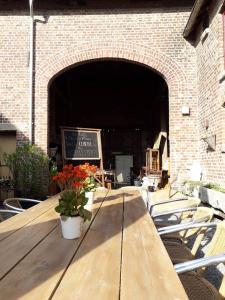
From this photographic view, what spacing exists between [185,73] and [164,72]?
0.48 m

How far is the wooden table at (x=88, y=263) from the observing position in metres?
1.19

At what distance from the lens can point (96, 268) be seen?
1.44 m

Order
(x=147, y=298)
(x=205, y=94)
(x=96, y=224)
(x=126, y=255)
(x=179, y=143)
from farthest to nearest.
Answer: (x=179, y=143), (x=205, y=94), (x=96, y=224), (x=126, y=255), (x=147, y=298)

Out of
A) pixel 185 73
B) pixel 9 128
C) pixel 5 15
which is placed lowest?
pixel 9 128

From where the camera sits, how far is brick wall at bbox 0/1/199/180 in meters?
8.07

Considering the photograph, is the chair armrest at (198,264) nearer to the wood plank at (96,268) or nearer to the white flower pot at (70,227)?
the wood plank at (96,268)

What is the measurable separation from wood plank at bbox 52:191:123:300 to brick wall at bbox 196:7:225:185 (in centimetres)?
464

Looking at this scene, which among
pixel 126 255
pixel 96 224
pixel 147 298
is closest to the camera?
pixel 147 298

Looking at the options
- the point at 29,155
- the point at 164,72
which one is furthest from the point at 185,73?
the point at 29,155

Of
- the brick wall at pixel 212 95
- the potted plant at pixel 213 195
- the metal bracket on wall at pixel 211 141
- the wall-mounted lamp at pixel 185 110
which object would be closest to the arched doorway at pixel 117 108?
the wall-mounted lamp at pixel 185 110

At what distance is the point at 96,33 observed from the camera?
824cm

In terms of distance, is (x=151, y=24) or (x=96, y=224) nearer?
(x=96, y=224)

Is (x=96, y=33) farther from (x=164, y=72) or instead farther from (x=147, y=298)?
(x=147, y=298)

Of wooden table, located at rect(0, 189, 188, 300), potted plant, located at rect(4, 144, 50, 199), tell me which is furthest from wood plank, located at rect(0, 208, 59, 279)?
potted plant, located at rect(4, 144, 50, 199)
